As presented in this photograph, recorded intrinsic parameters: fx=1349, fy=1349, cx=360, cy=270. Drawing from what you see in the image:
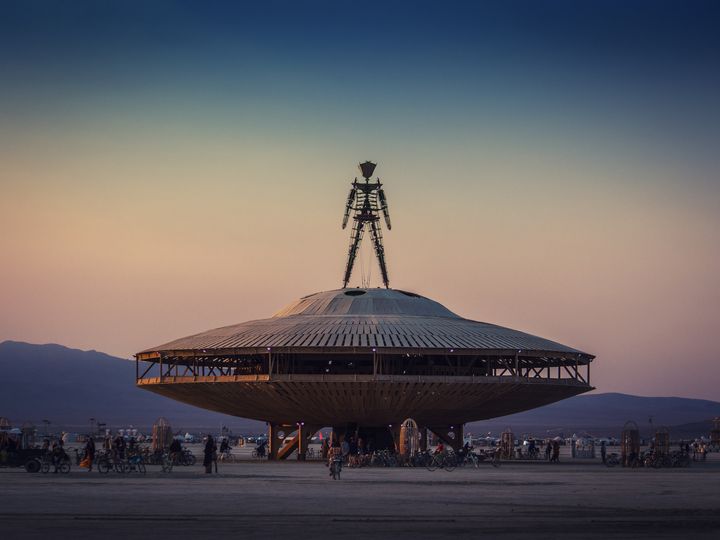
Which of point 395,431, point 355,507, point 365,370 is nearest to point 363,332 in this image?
point 365,370

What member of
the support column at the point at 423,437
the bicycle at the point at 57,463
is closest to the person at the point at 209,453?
the bicycle at the point at 57,463

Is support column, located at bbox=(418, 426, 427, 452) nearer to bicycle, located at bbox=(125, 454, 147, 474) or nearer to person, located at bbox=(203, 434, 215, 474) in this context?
bicycle, located at bbox=(125, 454, 147, 474)

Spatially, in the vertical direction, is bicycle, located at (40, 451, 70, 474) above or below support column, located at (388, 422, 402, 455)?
below

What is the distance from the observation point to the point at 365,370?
8131 cm

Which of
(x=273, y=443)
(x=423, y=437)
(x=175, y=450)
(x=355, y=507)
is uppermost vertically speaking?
(x=423, y=437)

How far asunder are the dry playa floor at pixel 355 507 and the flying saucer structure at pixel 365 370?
827 inches

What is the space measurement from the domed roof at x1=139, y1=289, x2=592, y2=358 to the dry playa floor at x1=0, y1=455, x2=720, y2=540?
2128cm

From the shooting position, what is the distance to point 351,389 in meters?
75.7

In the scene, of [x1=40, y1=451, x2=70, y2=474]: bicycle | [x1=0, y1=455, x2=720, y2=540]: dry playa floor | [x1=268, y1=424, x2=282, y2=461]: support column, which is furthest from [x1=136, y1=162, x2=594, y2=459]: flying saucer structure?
[x1=0, y1=455, x2=720, y2=540]: dry playa floor

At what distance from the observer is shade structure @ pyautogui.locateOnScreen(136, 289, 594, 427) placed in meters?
75.4

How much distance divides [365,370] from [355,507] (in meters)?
45.9

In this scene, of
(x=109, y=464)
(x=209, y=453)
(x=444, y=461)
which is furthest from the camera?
(x=444, y=461)

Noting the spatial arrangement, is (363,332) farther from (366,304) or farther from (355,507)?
(355,507)

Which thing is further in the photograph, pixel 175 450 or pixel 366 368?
pixel 366 368
